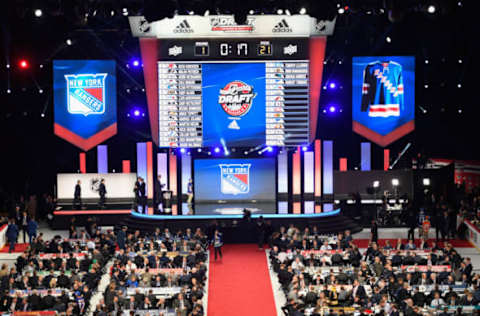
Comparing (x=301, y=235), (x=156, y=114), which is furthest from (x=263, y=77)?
(x=301, y=235)

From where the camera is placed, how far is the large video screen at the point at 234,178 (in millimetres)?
27078

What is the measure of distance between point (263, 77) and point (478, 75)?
370 inches

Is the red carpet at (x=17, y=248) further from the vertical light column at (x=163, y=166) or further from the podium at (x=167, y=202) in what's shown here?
the vertical light column at (x=163, y=166)

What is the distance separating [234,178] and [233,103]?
3.79m

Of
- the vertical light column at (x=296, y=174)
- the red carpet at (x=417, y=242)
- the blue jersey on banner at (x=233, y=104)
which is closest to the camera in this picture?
the red carpet at (x=417, y=242)

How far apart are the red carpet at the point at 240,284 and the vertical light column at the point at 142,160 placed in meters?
5.98

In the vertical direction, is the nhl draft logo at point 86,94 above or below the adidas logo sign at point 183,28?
below

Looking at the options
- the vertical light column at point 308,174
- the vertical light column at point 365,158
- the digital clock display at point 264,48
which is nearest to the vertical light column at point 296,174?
the vertical light column at point 308,174

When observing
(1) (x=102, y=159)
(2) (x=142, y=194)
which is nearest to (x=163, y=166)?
(2) (x=142, y=194)

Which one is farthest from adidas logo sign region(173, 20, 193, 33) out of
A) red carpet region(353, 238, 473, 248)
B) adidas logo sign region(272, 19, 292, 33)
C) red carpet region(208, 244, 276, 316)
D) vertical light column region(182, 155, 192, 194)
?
red carpet region(353, 238, 473, 248)

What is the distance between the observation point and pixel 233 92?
2478 cm

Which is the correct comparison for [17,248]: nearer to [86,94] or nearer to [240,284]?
[86,94]

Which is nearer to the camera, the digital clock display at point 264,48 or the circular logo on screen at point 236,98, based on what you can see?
the digital clock display at point 264,48

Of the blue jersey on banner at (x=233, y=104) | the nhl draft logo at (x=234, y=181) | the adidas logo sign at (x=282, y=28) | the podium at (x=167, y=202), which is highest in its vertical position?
the adidas logo sign at (x=282, y=28)
